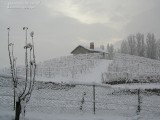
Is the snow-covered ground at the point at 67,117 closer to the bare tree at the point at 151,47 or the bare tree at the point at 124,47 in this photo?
the bare tree at the point at 151,47

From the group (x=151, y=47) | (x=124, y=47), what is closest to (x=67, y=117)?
(x=151, y=47)

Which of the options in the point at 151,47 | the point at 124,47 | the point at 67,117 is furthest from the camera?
the point at 124,47

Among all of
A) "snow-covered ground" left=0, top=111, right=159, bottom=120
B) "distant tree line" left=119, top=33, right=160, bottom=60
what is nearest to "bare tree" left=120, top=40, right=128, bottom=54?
"distant tree line" left=119, top=33, right=160, bottom=60

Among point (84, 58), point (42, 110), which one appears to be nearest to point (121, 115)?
point (42, 110)

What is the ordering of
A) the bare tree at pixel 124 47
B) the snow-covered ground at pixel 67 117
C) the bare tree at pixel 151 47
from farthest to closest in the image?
the bare tree at pixel 124 47 → the bare tree at pixel 151 47 → the snow-covered ground at pixel 67 117

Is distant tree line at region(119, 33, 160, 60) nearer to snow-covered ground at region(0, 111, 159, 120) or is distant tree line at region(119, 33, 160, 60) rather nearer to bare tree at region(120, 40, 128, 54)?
bare tree at region(120, 40, 128, 54)

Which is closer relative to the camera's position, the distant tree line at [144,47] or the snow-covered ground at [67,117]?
the snow-covered ground at [67,117]

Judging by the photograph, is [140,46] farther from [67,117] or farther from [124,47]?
[67,117]

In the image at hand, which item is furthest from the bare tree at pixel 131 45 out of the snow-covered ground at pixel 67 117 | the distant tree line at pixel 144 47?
the snow-covered ground at pixel 67 117

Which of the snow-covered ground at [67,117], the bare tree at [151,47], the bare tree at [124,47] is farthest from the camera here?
the bare tree at [124,47]

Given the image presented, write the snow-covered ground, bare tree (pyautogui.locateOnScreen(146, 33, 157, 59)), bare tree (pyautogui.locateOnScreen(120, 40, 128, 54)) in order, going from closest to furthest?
the snow-covered ground
bare tree (pyautogui.locateOnScreen(146, 33, 157, 59))
bare tree (pyautogui.locateOnScreen(120, 40, 128, 54))

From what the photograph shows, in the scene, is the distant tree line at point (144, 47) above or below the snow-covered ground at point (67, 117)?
above

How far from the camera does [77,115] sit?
28.3ft

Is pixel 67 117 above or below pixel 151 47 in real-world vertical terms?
below
